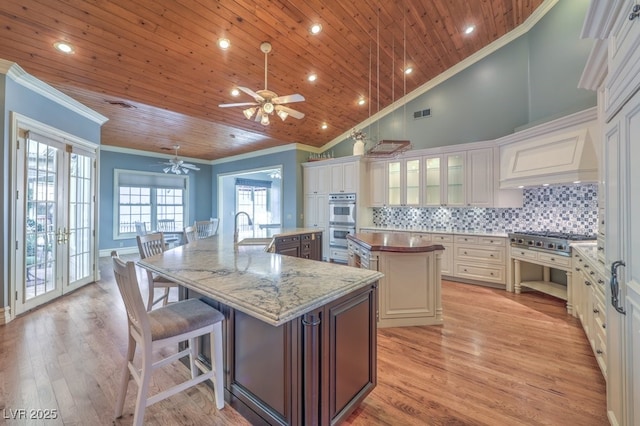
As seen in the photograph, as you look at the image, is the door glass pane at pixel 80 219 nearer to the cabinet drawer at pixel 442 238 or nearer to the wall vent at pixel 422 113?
the cabinet drawer at pixel 442 238

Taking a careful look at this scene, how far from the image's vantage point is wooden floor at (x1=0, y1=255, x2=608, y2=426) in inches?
66.8

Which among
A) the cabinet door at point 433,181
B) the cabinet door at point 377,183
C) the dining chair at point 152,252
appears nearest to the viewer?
the dining chair at point 152,252

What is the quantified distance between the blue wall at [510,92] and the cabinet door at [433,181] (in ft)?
1.71

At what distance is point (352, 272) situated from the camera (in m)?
1.71

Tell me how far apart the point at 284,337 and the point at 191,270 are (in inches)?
33.3

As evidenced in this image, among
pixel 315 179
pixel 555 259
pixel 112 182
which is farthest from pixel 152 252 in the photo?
pixel 112 182

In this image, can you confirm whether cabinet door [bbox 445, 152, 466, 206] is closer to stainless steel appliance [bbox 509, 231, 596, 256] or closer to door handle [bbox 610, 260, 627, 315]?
stainless steel appliance [bbox 509, 231, 596, 256]

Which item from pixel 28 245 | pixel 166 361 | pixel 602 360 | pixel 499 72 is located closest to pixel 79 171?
pixel 28 245

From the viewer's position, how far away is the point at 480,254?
432cm

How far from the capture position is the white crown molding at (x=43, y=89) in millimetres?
2953

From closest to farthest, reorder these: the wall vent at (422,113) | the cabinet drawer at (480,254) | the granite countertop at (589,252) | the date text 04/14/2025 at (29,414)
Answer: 1. the date text 04/14/2025 at (29,414)
2. the granite countertop at (589,252)
3. the cabinet drawer at (480,254)
4. the wall vent at (422,113)

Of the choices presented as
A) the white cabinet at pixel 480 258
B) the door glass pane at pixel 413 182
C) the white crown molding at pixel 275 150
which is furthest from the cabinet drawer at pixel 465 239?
the white crown molding at pixel 275 150

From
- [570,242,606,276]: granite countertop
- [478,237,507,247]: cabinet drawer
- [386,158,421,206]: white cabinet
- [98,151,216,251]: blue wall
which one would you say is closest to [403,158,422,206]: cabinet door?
[386,158,421,206]: white cabinet

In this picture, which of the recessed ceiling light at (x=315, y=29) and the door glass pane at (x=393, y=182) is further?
the door glass pane at (x=393, y=182)
